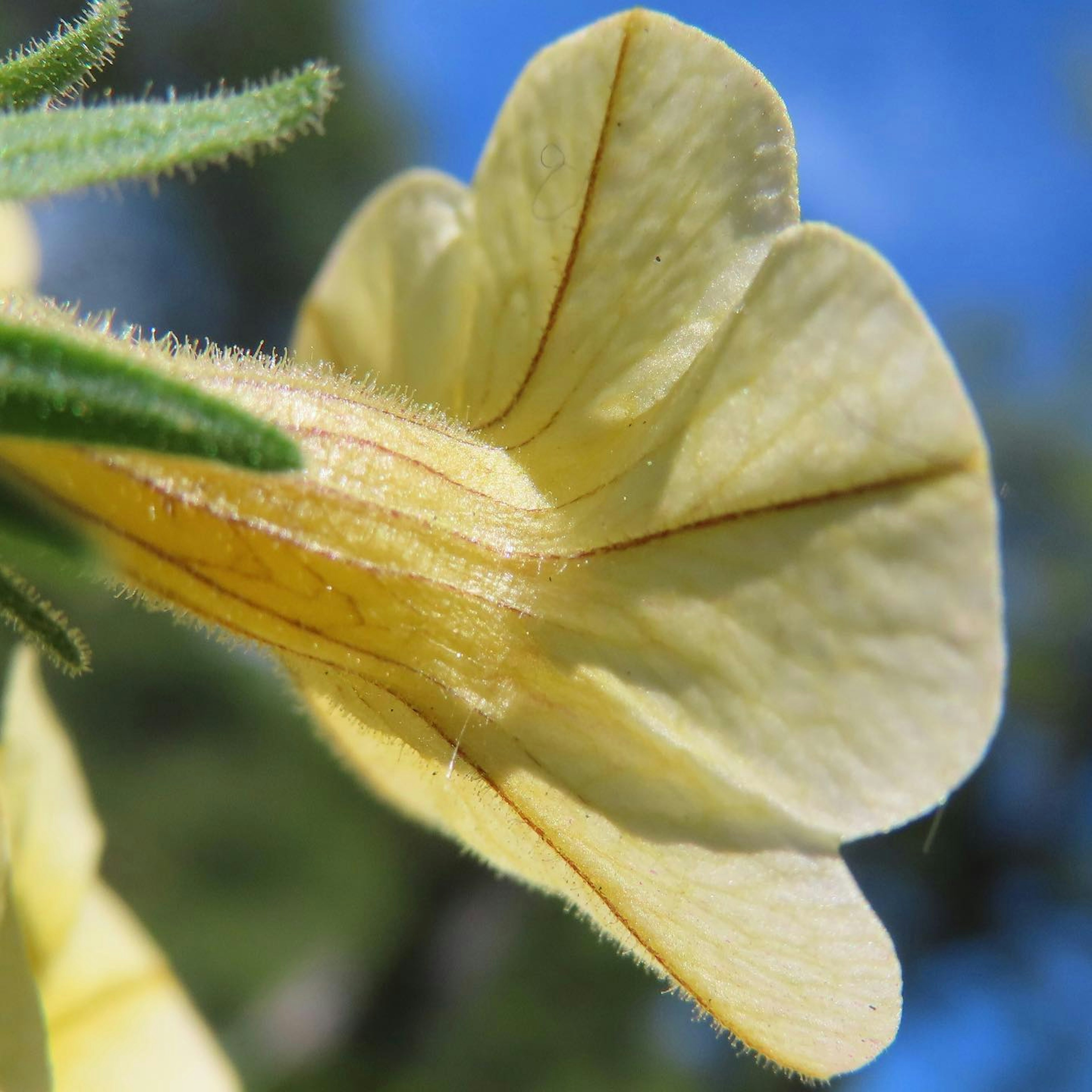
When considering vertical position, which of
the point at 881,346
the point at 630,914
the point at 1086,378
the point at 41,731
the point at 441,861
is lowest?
the point at 441,861

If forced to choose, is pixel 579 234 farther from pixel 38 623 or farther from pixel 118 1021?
pixel 118 1021

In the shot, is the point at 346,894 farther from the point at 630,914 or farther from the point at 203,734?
the point at 630,914

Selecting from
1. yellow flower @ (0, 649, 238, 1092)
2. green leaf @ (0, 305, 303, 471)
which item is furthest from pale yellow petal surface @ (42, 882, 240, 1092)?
green leaf @ (0, 305, 303, 471)

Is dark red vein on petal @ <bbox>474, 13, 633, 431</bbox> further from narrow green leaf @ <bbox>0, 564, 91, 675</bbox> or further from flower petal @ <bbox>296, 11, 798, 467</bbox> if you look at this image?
narrow green leaf @ <bbox>0, 564, 91, 675</bbox>

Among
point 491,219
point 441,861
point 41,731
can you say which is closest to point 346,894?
point 441,861

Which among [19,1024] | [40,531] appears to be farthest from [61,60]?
[19,1024]

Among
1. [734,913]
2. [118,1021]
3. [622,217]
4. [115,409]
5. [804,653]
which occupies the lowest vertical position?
[118,1021]

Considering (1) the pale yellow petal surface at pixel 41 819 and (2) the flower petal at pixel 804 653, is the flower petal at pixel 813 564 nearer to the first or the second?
(2) the flower petal at pixel 804 653
